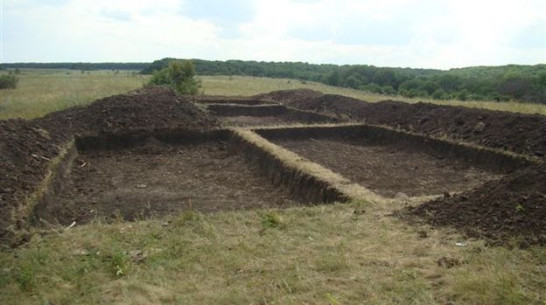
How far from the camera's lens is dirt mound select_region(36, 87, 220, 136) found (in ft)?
43.0

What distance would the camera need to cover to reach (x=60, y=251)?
481 centimetres

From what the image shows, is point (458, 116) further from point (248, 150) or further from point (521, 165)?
point (248, 150)

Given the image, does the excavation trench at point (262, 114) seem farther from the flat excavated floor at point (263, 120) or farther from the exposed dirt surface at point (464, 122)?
the exposed dirt surface at point (464, 122)

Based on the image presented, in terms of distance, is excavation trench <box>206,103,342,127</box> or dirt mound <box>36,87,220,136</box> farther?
excavation trench <box>206,103,342,127</box>

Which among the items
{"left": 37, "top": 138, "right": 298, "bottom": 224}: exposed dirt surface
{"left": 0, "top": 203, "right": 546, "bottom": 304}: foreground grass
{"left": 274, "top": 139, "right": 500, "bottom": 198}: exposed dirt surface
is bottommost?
{"left": 37, "top": 138, "right": 298, "bottom": 224}: exposed dirt surface

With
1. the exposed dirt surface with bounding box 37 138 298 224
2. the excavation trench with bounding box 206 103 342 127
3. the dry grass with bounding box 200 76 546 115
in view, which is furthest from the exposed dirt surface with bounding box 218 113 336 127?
the exposed dirt surface with bounding box 37 138 298 224

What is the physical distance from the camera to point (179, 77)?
27.3 metres

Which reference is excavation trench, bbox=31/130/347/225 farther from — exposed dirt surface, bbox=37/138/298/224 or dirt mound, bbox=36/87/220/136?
dirt mound, bbox=36/87/220/136

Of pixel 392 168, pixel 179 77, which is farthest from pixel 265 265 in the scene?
pixel 179 77

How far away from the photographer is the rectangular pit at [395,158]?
8.88 m

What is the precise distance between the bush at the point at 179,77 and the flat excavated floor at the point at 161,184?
14.4 m

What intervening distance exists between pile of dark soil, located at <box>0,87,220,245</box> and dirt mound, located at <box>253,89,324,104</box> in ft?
26.7

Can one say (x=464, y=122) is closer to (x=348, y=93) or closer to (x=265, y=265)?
(x=265, y=265)

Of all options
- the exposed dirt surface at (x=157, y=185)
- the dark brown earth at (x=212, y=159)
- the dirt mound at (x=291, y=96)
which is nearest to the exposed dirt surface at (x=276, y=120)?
the dark brown earth at (x=212, y=159)
